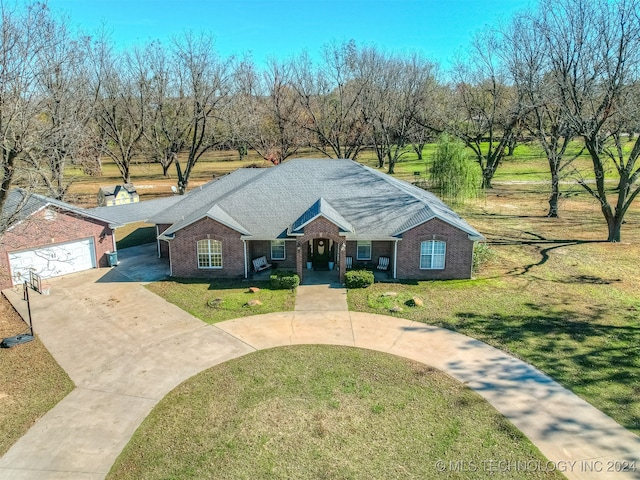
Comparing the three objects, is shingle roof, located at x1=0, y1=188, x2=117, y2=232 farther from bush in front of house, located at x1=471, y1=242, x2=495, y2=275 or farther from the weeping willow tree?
the weeping willow tree

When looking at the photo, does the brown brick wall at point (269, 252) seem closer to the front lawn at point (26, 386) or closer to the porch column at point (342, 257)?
the porch column at point (342, 257)

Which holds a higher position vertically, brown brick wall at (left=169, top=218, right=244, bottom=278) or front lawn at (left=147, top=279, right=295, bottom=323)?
brown brick wall at (left=169, top=218, right=244, bottom=278)

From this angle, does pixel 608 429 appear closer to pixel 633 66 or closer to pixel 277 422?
pixel 277 422

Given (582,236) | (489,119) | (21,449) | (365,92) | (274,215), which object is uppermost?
(365,92)

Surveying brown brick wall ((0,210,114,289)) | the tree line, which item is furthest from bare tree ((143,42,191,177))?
brown brick wall ((0,210,114,289))

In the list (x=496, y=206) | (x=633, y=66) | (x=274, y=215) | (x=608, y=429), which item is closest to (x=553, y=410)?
(x=608, y=429)

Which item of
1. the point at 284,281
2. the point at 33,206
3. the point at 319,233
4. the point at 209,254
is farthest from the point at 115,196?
the point at 319,233

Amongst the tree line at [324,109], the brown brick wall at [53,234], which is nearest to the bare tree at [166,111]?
the tree line at [324,109]
